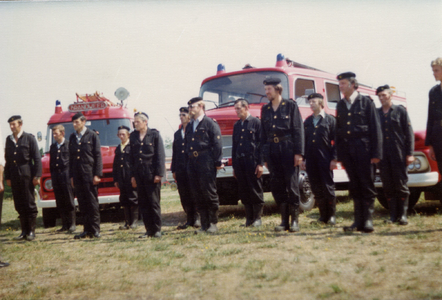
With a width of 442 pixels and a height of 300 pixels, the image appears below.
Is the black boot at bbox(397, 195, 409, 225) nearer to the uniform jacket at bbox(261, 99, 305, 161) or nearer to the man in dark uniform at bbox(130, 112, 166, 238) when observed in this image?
the uniform jacket at bbox(261, 99, 305, 161)

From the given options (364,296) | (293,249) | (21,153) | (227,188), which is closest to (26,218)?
(21,153)

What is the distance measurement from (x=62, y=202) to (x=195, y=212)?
2934mm

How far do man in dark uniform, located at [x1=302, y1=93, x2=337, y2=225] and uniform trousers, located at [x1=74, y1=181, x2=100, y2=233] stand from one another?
3.56 metres

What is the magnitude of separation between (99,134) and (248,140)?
183 inches

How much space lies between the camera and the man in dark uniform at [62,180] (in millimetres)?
7844

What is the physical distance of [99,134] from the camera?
374 inches

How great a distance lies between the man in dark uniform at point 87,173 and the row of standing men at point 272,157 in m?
0.02

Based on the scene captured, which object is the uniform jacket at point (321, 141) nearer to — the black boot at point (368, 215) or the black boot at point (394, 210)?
the black boot at point (394, 210)

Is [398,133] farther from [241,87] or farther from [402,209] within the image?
[241,87]

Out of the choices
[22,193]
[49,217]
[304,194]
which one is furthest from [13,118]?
[304,194]

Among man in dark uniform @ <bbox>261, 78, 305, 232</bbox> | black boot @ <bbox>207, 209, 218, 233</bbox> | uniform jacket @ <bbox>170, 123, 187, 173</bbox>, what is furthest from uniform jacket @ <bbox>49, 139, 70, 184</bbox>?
man in dark uniform @ <bbox>261, 78, 305, 232</bbox>

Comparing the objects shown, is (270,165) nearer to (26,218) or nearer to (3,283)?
(3,283)

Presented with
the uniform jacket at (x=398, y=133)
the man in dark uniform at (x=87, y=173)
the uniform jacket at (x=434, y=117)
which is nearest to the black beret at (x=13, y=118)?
the man in dark uniform at (x=87, y=173)

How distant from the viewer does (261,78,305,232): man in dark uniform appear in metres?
5.42
